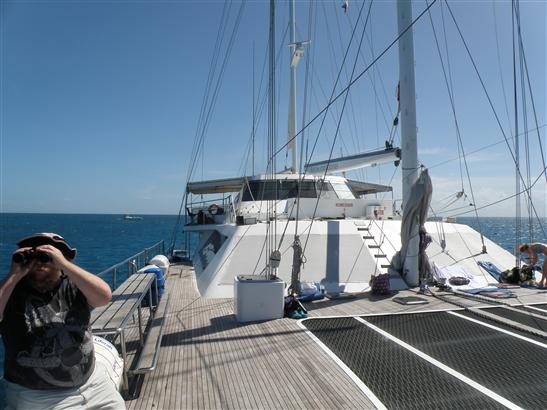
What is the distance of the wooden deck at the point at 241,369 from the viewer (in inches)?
143

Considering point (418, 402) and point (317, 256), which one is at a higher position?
point (317, 256)

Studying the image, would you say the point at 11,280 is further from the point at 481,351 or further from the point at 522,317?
the point at 522,317

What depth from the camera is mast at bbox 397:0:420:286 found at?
8617 millimetres

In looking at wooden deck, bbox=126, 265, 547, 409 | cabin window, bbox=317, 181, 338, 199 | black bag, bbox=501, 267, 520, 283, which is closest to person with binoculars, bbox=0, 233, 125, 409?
wooden deck, bbox=126, 265, 547, 409

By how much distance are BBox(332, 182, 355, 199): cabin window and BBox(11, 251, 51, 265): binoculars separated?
11.9 m

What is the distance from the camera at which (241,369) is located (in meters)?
4.35

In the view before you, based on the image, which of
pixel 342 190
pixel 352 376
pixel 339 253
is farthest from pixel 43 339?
pixel 342 190

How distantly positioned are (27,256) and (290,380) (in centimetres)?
293

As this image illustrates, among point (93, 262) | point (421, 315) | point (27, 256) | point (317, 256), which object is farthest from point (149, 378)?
point (93, 262)

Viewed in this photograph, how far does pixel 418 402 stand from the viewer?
3570mm

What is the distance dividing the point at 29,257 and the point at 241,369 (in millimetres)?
2844

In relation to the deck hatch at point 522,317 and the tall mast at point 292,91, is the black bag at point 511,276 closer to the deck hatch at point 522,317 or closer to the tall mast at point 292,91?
the deck hatch at point 522,317

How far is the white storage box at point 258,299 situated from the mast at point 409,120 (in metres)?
3.90

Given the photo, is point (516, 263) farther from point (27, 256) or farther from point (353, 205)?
point (27, 256)
